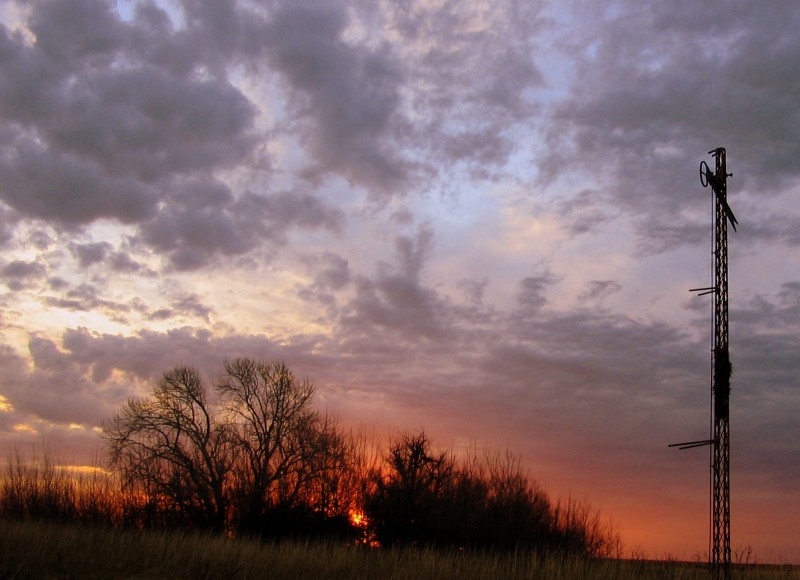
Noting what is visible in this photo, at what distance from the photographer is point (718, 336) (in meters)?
18.2

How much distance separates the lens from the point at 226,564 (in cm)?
2011

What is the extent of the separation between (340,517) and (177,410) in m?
11.3

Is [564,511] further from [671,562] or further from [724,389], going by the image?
[724,389]

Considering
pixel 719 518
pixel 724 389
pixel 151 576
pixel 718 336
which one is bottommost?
pixel 151 576

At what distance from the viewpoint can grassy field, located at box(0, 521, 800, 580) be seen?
18.8 metres

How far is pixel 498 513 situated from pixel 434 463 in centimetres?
440

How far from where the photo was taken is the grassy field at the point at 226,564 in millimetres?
18750

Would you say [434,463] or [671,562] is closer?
[671,562]

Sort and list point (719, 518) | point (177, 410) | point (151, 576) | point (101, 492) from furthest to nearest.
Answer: point (177, 410) < point (101, 492) < point (151, 576) < point (719, 518)

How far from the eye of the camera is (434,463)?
37375 mm

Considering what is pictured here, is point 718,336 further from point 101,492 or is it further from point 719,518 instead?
point 101,492

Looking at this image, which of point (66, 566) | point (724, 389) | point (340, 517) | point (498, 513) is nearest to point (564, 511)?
point (498, 513)

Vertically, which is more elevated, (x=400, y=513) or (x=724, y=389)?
(x=724, y=389)

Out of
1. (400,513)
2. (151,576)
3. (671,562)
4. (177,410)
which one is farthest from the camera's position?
(177,410)
